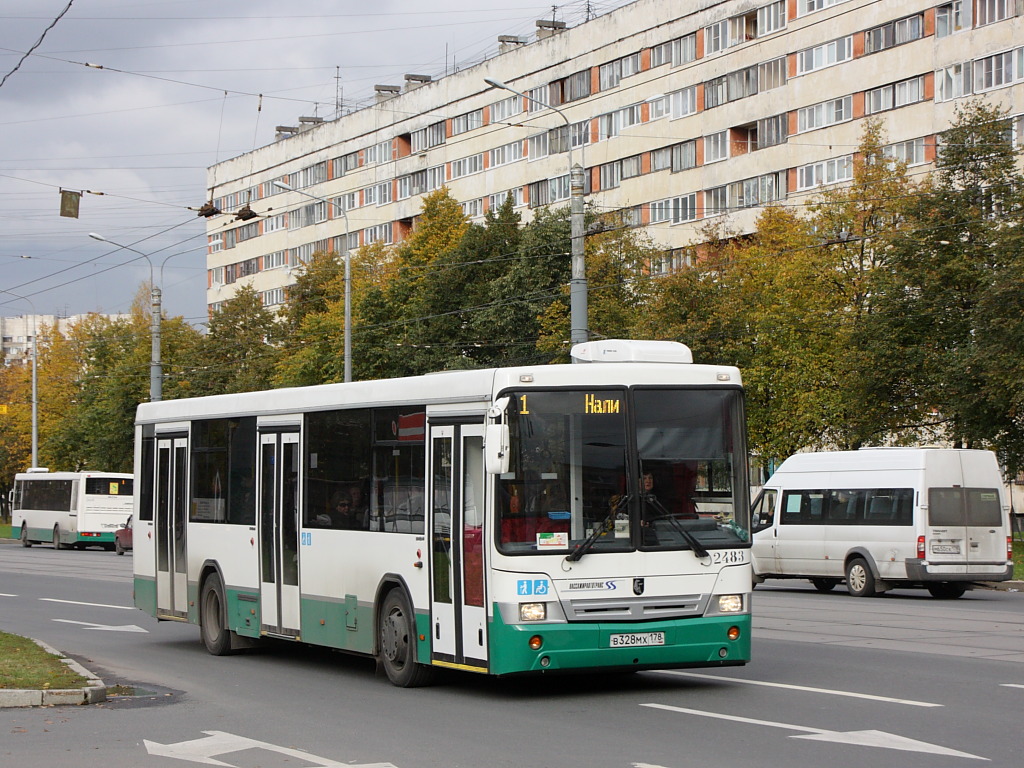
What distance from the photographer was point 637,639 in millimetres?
11812

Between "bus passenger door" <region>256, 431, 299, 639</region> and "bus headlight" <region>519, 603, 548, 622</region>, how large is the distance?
13.2 feet

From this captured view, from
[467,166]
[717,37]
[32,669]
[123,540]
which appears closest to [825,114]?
[717,37]

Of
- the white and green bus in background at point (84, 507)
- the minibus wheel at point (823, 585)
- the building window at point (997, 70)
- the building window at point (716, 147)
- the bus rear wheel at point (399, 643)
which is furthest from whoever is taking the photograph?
the building window at point (716, 147)

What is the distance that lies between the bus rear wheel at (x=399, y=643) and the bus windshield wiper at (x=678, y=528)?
2321mm

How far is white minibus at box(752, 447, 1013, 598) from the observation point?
83.5 feet

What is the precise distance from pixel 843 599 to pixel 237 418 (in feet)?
41.9

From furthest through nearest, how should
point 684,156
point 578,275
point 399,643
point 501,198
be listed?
point 501,198, point 684,156, point 578,275, point 399,643

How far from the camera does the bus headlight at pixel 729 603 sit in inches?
481

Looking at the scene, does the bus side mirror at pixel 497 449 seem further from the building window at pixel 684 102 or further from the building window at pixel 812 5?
the building window at pixel 684 102

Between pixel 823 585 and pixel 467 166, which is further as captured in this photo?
pixel 467 166

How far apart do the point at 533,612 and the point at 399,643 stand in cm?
194

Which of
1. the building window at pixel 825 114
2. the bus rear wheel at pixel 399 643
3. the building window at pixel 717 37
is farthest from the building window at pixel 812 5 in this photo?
the bus rear wheel at pixel 399 643

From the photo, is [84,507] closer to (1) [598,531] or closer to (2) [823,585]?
(2) [823,585]

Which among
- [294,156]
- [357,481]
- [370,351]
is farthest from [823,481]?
[294,156]
